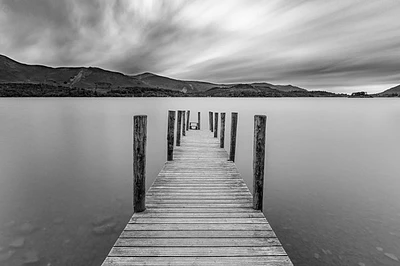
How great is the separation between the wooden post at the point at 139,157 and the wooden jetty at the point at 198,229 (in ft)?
0.11

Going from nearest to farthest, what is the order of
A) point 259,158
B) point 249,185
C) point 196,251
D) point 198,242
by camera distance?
point 196,251, point 198,242, point 259,158, point 249,185

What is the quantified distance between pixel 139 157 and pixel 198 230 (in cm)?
201

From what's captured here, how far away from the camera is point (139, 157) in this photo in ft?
17.0

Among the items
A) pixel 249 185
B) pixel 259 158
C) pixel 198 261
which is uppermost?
pixel 259 158

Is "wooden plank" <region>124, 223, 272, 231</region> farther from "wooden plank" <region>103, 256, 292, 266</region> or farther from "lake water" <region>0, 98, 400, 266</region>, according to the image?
"lake water" <region>0, 98, 400, 266</region>

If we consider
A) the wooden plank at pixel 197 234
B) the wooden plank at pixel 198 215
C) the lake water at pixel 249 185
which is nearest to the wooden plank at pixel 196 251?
the wooden plank at pixel 197 234

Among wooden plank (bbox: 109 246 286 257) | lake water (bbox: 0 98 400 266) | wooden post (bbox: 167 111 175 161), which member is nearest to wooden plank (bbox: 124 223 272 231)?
wooden plank (bbox: 109 246 286 257)

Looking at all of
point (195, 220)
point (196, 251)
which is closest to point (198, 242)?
point (196, 251)

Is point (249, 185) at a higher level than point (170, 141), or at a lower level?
lower

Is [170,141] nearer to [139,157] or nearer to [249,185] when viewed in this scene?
[249,185]

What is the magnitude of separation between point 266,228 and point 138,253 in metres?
2.45

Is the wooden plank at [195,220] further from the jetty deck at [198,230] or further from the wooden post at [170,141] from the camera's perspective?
the wooden post at [170,141]

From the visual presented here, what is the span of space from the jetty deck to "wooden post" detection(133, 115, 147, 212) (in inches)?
10.2

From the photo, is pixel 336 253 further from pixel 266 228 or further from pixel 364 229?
pixel 266 228
